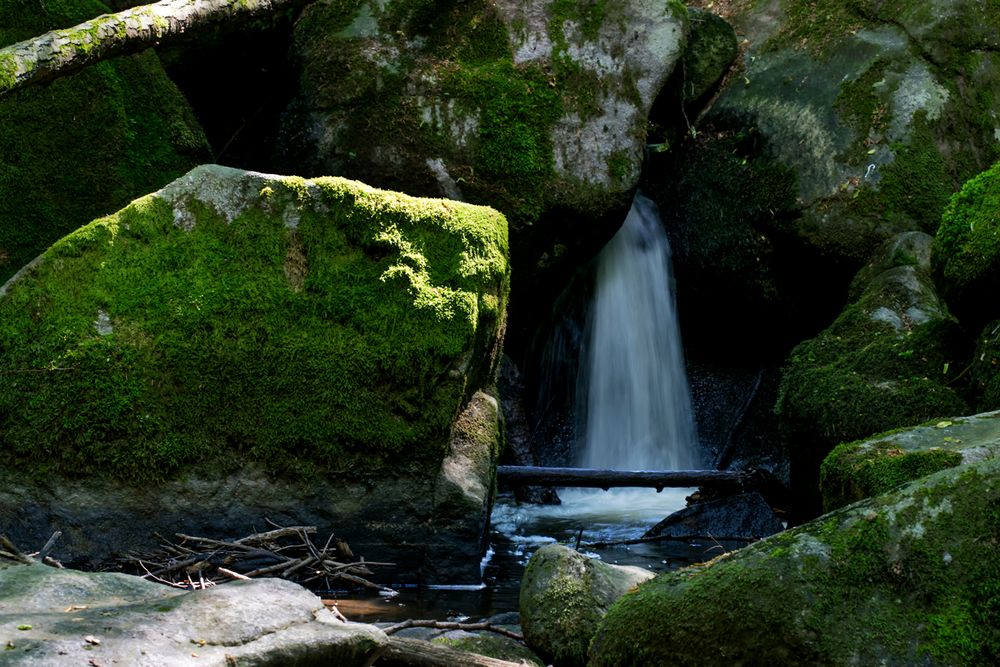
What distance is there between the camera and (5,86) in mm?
5715

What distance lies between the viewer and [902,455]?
495 centimetres

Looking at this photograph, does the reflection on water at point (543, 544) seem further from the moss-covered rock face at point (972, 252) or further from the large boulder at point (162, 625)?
the moss-covered rock face at point (972, 252)

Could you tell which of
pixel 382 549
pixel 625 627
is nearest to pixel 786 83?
pixel 382 549

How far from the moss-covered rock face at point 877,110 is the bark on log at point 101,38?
5.50 m

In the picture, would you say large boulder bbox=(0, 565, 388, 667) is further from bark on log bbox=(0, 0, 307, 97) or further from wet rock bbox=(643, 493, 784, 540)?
wet rock bbox=(643, 493, 784, 540)

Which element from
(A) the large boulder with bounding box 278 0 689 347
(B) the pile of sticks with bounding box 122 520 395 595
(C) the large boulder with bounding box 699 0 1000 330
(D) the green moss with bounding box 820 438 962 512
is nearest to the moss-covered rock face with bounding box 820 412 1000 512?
(D) the green moss with bounding box 820 438 962 512

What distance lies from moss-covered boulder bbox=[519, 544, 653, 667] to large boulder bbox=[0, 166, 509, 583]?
1.47 m

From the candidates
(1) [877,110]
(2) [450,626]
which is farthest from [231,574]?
(1) [877,110]

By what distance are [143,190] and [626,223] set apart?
4.60 m

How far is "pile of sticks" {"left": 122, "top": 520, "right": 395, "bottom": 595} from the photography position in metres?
5.28

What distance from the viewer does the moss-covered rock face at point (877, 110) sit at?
32.4 ft

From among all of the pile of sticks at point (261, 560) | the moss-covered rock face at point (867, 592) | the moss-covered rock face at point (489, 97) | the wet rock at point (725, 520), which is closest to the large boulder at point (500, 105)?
Result: the moss-covered rock face at point (489, 97)

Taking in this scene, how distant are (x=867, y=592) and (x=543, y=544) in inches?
177

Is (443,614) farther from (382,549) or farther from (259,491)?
(259,491)
